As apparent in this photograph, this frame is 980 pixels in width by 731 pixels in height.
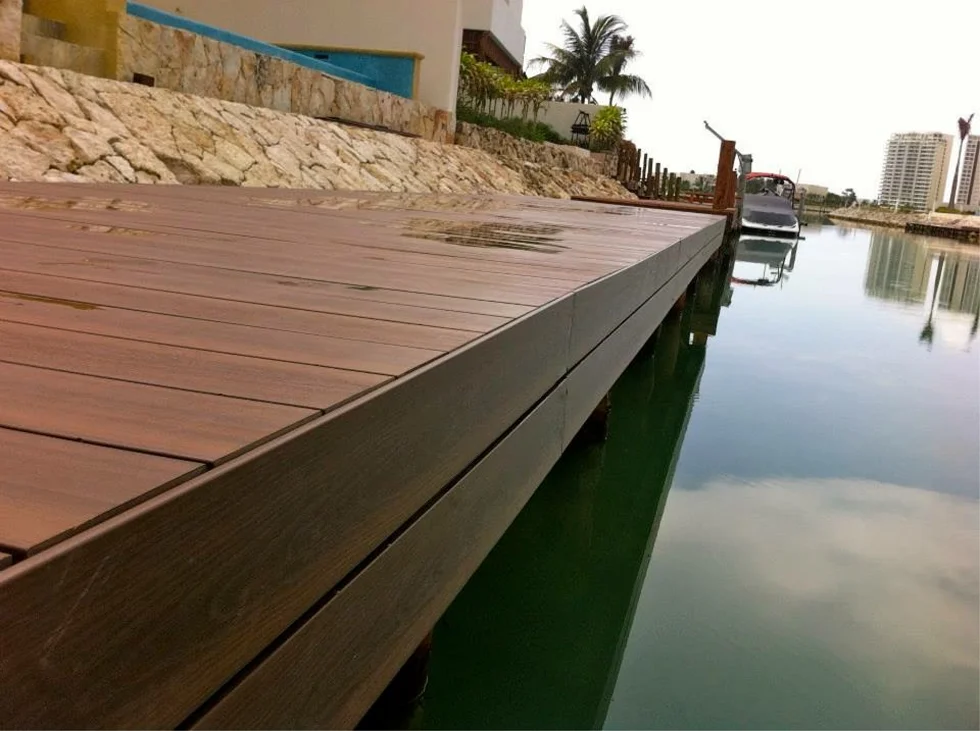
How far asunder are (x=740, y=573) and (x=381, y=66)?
14477 mm

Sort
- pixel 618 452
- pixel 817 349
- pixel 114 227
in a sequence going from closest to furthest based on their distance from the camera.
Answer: pixel 114 227, pixel 618 452, pixel 817 349

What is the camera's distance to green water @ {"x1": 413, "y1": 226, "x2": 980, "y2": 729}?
216 cm

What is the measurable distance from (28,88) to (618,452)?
4.71 meters

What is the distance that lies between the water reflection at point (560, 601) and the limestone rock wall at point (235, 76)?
6.13 meters

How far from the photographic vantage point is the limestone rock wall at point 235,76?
26.9 feet

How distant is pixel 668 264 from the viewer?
4.36 meters

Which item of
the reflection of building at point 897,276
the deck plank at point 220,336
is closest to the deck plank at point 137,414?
the deck plank at point 220,336

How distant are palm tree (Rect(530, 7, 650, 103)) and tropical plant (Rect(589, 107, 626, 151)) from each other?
900cm

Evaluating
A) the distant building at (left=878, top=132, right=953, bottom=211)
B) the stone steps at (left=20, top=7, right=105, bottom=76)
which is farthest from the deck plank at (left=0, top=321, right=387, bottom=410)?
the distant building at (left=878, top=132, right=953, bottom=211)

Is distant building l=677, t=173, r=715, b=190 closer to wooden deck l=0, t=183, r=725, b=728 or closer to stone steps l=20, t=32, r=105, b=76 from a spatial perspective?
stone steps l=20, t=32, r=105, b=76

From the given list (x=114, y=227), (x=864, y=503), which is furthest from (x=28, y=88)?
(x=864, y=503)

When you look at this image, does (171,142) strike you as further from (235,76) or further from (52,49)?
(235,76)

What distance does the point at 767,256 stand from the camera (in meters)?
16.6

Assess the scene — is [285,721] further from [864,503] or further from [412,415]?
[864,503]
